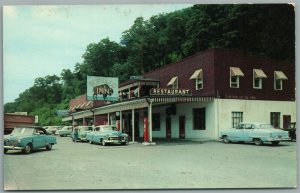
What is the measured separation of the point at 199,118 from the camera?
98.3 ft

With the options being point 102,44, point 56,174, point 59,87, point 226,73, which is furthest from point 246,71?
Answer: point 56,174

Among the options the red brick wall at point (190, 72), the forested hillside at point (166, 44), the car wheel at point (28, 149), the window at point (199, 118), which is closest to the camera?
the forested hillside at point (166, 44)

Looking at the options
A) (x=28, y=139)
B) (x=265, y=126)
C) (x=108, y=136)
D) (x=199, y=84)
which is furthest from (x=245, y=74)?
(x=28, y=139)

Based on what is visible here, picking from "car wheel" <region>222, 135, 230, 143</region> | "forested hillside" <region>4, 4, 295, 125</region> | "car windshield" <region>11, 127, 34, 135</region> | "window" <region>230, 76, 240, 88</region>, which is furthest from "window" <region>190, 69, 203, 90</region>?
"car windshield" <region>11, 127, 34, 135</region>

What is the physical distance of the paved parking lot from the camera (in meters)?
14.4

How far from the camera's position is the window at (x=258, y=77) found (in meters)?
27.5

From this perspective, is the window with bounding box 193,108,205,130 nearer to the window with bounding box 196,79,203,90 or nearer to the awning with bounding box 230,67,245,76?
the window with bounding box 196,79,203,90

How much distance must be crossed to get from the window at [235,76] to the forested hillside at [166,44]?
1427 millimetres

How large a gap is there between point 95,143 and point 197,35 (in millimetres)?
12178

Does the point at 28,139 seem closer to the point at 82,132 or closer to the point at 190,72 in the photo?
Result: the point at 82,132

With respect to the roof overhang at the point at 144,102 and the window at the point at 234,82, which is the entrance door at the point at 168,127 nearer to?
the roof overhang at the point at 144,102

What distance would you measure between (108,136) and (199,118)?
661 cm

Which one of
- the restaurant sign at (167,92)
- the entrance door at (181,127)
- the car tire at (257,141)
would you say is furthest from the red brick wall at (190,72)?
the car tire at (257,141)

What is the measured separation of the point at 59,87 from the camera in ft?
64.1
